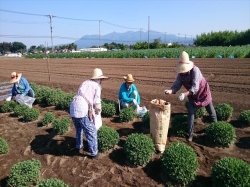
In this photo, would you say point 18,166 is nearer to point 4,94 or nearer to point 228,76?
point 4,94

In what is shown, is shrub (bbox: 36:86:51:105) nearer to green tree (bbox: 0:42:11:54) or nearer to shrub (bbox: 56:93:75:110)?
shrub (bbox: 56:93:75:110)

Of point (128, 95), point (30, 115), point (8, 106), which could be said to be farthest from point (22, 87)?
point (128, 95)

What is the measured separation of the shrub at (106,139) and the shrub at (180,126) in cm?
142

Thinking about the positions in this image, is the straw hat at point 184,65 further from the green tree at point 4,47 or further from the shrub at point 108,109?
the green tree at point 4,47

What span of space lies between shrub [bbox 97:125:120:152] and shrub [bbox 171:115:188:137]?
1.42 metres

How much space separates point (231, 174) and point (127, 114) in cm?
327

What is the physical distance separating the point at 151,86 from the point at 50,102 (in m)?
5.02

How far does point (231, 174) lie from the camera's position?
10.9 ft

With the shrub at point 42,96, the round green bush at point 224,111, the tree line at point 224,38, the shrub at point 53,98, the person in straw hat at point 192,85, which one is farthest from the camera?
the tree line at point 224,38

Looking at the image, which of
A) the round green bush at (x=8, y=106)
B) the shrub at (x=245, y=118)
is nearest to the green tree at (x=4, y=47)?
the round green bush at (x=8, y=106)

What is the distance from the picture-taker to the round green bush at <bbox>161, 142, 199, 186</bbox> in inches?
146

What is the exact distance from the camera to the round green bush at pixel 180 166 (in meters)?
3.70

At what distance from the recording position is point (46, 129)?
6254 mm

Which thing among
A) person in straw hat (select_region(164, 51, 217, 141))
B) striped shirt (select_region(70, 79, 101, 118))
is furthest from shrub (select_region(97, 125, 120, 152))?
person in straw hat (select_region(164, 51, 217, 141))
